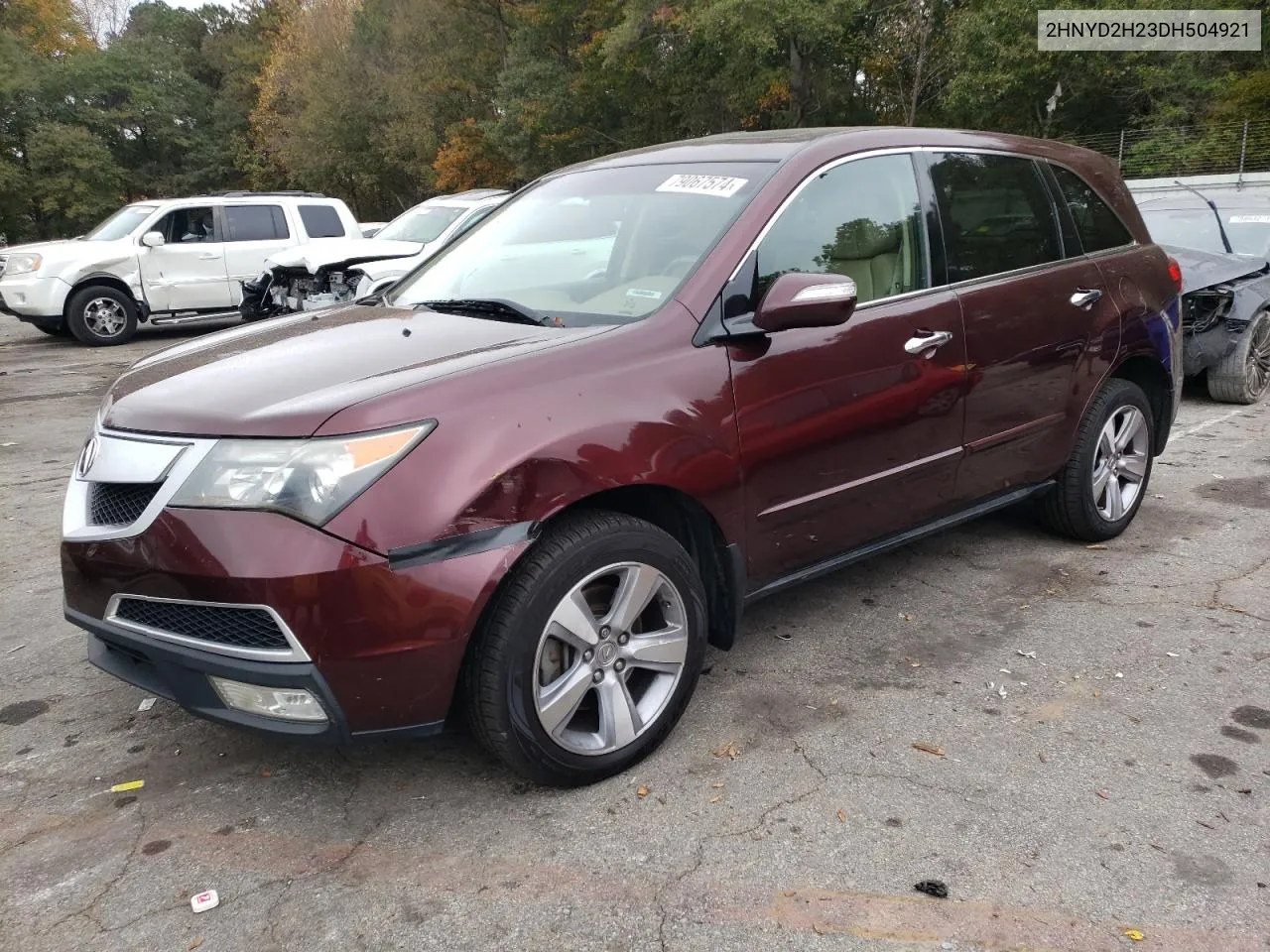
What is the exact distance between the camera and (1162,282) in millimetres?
4680

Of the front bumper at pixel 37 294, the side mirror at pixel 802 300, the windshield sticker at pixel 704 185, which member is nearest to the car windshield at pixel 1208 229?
the windshield sticker at pixel 704 185

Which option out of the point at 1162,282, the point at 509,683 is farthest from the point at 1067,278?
the point at 509,683

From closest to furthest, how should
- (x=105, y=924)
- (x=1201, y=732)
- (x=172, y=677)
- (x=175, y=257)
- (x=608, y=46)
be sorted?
(x=105, y=924)
(x=172, y=677)
(x=1201, y=732)
(x=175, y=257)
(x=608, y=46)

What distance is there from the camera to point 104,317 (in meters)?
13.1

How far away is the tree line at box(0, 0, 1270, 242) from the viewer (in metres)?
24.9

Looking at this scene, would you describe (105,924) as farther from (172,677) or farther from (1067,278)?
(1067,278)

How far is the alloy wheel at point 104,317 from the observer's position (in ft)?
42.4

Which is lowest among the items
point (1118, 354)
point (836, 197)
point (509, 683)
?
point (509, 683)

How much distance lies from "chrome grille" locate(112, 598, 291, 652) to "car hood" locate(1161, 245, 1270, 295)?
23.2 feet

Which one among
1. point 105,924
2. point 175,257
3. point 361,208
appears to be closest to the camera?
point 105,924

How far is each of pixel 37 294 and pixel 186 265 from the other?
176cm

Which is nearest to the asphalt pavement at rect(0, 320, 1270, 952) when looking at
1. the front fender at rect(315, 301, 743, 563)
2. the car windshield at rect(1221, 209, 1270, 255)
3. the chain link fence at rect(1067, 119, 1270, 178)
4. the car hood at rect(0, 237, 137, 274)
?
the front fender at rect(315, 301, 743, 563)

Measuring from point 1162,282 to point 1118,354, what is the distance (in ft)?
1.91

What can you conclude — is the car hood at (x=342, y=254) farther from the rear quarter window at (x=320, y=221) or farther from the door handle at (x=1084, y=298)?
the door handle at (x=1084, y=298)
